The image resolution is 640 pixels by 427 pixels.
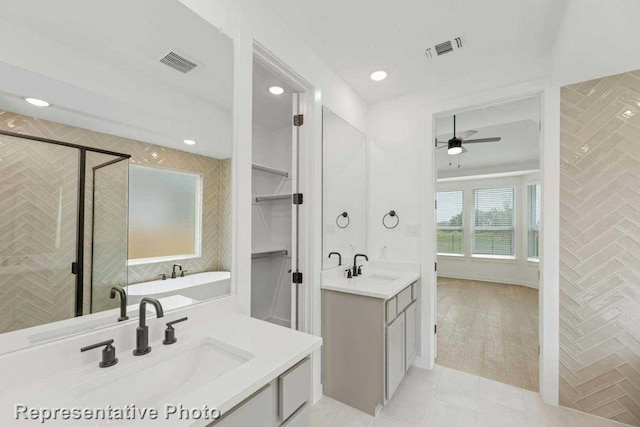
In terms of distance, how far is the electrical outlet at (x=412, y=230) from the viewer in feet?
9.05

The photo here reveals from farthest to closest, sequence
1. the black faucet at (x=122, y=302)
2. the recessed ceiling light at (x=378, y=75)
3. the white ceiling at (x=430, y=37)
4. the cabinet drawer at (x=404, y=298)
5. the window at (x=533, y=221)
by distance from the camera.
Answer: the window at (x=533, y=221), the recessed ceiling light at (x=378, y=75), the cabinet drawer at (x=404, y=298), the white ceiling at (x=430, y=37), the black faucet at (x=122, y=302)

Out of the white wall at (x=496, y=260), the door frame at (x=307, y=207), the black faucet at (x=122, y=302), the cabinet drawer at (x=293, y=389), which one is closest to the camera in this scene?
the cabinet drawer at (x=293, y=389)

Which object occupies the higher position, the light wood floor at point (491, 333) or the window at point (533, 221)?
the window at point (533, 221)

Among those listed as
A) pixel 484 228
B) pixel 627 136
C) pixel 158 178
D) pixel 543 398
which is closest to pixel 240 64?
pixel 158 178

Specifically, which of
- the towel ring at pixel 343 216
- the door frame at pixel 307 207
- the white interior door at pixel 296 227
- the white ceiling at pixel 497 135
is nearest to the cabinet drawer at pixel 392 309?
the door frame at pixel 307 207

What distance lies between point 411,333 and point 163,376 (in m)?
2.09

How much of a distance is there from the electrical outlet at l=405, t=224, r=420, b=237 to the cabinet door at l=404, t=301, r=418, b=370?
65 centimetres

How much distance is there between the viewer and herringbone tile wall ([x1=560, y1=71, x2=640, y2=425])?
6.36 ft

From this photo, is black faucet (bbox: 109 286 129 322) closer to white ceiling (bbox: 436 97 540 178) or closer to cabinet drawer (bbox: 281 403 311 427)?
cabinet drawer (bbox: 281 403 311 427)

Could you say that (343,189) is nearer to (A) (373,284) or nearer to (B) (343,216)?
(B) (343,216)

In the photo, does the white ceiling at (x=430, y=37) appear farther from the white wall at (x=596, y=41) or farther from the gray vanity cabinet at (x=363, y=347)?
the gray vanity cabinet at (x=363, y=347)

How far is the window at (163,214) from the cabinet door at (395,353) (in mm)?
1495

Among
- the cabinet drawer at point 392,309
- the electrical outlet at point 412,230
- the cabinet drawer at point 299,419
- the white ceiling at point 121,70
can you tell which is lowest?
the cabinet drawer at point 299,419

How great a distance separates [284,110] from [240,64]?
1.68 meters
